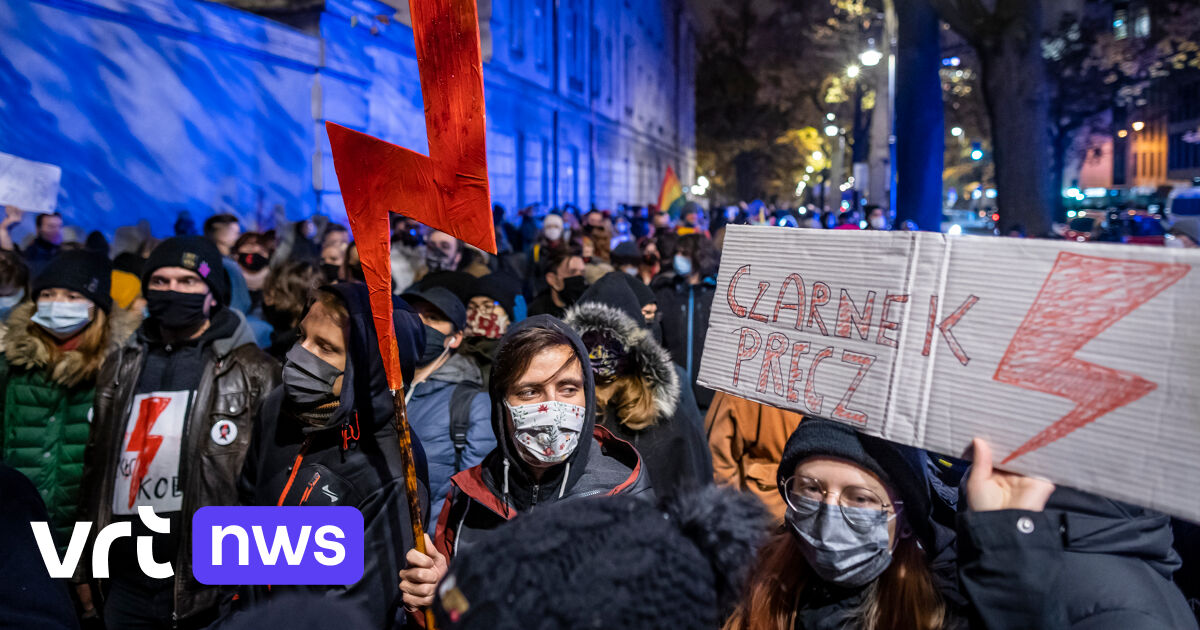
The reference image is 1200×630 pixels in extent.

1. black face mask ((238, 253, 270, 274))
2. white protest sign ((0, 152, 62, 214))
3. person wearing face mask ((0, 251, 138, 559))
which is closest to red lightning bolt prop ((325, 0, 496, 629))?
person wearing face mask ((0, 251, 138, 559))

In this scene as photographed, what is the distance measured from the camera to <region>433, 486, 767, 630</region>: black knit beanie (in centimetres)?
118

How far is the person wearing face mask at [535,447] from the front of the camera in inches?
104

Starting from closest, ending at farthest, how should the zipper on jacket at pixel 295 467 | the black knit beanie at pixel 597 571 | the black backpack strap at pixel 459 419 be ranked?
1. the black knit beanie at pixel 597 571
2. the zipper on jacket at pixel 295 467
3. the black backpack strap at pixel 459 419

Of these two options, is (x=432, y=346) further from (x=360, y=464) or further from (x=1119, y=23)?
(x=1119, y=23)

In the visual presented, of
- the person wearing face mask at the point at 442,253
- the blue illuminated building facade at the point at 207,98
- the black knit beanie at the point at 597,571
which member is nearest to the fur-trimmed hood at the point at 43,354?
the black knit beanie at the point at 597,571

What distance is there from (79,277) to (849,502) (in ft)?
12.3

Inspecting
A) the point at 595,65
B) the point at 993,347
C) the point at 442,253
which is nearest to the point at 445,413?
the point at 993,347

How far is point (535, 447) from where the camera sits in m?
2.63

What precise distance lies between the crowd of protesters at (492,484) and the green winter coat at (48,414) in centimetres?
1

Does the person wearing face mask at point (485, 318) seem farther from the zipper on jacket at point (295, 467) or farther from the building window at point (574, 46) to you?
the building window at point (574, 46)

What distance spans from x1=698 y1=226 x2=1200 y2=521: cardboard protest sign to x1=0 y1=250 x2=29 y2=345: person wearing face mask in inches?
204

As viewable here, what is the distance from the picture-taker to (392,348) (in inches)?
95.8

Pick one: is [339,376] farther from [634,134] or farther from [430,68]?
[634,134]

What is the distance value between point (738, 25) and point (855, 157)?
20931 millimetres
